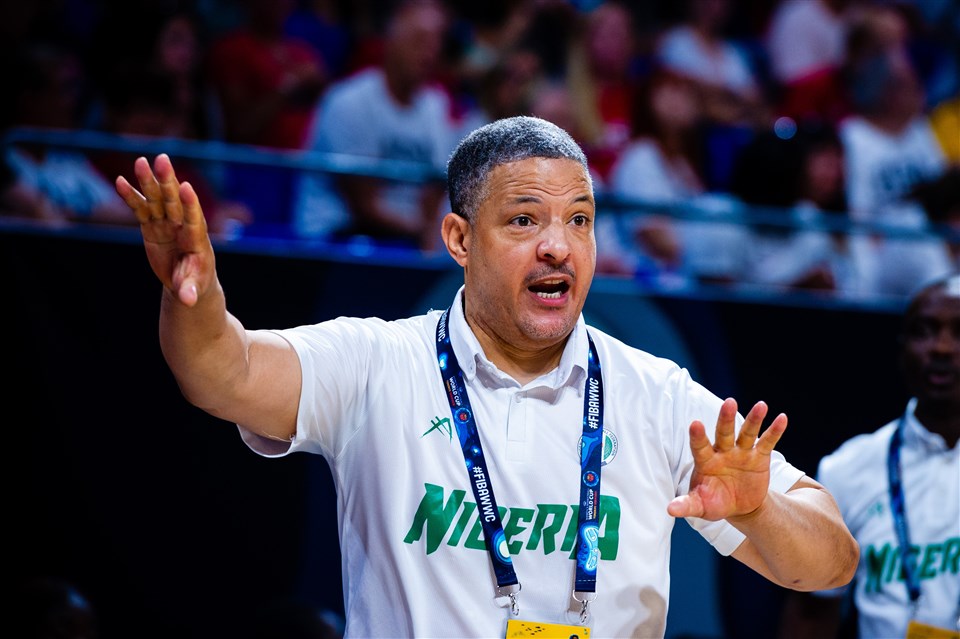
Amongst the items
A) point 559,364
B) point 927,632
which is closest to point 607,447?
point 559,364

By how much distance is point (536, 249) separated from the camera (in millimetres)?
2707

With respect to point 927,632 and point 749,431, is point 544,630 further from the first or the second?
point 927,632

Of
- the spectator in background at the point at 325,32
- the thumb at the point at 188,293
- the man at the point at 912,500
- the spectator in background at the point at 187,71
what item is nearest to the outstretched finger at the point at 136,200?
the thumb at the point at 188,293

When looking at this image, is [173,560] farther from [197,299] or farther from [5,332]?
[197,299]

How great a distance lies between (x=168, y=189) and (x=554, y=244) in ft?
2.97

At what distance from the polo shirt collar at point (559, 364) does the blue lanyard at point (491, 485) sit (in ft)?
0.07

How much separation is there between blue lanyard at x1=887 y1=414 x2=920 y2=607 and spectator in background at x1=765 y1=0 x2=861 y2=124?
396 cm

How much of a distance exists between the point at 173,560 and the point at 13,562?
1.86ft

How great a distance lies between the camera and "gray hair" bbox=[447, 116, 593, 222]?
2.76 metres

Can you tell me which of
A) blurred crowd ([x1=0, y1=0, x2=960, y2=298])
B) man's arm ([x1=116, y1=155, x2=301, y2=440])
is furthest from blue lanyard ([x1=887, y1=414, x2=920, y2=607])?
man's arm ([x1=116, y1=155, x2=301, y2=440])

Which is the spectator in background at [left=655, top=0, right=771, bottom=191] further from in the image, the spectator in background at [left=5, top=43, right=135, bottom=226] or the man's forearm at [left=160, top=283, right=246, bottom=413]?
the man's forearm at [left=160, top=283, right=246, bottom=413]

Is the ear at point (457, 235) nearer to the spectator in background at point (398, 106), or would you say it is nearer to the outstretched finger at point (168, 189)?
the outstretched finger at point (168, 189)

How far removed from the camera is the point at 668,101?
22.2ft

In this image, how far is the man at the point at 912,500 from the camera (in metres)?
3.89
